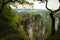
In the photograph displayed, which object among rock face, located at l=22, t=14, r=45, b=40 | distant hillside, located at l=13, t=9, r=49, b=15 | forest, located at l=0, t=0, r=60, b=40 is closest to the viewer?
forest, located at l=0, t=0, r=60, b=40

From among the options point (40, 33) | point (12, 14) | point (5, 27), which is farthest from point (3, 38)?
point (40, 33)

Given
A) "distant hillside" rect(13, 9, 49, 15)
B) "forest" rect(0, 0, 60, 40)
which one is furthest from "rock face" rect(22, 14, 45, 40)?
"distant hillside" rect(13, 9, 49, 15)

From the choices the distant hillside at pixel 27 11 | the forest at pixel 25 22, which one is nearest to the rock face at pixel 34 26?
the forest at pixel 25 22

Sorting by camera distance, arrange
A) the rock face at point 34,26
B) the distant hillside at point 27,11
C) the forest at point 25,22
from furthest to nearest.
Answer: the rock face at point 34,26 → the distant hillside at point 27,11 → the forest at point 25,22

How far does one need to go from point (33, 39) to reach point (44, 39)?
0.47 meters

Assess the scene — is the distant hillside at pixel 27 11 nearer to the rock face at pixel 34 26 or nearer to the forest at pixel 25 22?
the forest at pixel 25 22

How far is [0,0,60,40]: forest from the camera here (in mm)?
7906

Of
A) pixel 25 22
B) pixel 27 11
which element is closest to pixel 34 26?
pixel 25 22

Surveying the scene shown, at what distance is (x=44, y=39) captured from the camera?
28.6 ft

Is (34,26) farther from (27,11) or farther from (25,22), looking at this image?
(27,11)

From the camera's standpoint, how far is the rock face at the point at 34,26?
8.69m

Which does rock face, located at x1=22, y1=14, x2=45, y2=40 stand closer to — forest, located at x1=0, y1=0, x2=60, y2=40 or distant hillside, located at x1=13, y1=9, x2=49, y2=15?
forest, located at x1=0, y1=0, x2=60, y2=40

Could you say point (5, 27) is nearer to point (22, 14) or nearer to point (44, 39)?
point (22, 14)

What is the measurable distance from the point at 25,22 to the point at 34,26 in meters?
0.49
